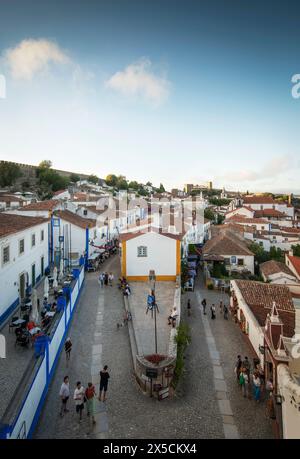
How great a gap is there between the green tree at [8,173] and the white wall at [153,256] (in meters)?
64.0

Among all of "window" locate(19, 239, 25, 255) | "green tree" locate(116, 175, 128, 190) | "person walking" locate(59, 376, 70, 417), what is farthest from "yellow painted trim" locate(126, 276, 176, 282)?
"green tree" locate(116, 175, 128, 190)

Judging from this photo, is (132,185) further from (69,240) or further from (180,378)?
(180,378)

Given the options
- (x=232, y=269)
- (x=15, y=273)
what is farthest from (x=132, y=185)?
(x=15, y=273)

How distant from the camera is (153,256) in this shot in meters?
24.9

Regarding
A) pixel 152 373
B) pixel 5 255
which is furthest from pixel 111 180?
pixel 152 373

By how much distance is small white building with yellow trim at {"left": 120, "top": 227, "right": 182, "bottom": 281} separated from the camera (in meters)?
24.9

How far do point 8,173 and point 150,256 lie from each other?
215 ft

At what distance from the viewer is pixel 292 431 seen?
8188mm

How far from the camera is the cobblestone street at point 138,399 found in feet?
30.3

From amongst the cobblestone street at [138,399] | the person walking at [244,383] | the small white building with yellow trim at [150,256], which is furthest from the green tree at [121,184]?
the person walking at [244,383]

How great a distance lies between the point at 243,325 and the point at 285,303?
3.07m

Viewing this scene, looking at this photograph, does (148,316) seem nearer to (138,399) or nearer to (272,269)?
(138,399)

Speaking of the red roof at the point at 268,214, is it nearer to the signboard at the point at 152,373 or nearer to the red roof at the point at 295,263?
the red roof at the point at 295,263

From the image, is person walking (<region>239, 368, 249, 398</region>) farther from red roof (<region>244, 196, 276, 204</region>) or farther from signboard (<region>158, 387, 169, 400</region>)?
red roof (<region>244, 196, 276, 204</region>)
